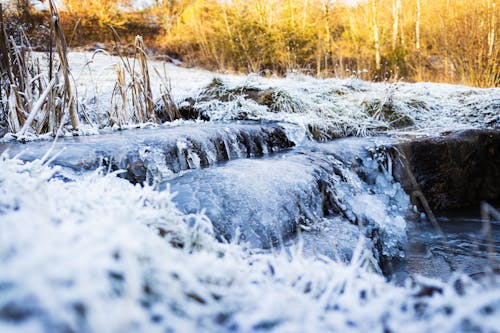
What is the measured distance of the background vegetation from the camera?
7282 millimetres

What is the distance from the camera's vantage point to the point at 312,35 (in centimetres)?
1190

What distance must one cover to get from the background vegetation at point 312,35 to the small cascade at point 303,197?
4.91 m

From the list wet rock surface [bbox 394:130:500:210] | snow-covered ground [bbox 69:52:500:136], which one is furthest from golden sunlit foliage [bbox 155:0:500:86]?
wet rock surface [bbox 394:130:500:210]

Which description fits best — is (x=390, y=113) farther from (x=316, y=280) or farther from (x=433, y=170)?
(x=316, y=280)

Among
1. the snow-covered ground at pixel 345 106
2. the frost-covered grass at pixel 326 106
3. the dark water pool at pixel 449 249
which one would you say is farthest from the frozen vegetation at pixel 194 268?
the snow-covered ground at pixel 345 106

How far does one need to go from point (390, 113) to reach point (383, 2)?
1336 centimetres

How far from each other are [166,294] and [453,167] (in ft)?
12.9

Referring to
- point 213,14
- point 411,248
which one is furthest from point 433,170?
point 213,14

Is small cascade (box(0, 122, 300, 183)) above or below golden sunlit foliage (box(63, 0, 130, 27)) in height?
below

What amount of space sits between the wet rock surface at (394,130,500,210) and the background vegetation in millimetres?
3892

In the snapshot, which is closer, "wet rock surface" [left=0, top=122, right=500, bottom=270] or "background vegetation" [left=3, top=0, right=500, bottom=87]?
"wet rock surface" [left=0, top=122, right=500, bottom=270]

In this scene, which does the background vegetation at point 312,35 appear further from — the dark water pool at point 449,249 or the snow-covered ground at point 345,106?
the dark water pool at point 449,249

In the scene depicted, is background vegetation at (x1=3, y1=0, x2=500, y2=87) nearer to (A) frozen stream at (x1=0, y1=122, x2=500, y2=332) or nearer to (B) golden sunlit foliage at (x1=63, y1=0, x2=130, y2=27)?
(B) golden sunlit foliage at (x1=63, y1=0, x2=130, y2=27)

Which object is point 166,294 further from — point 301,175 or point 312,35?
point 312,35
